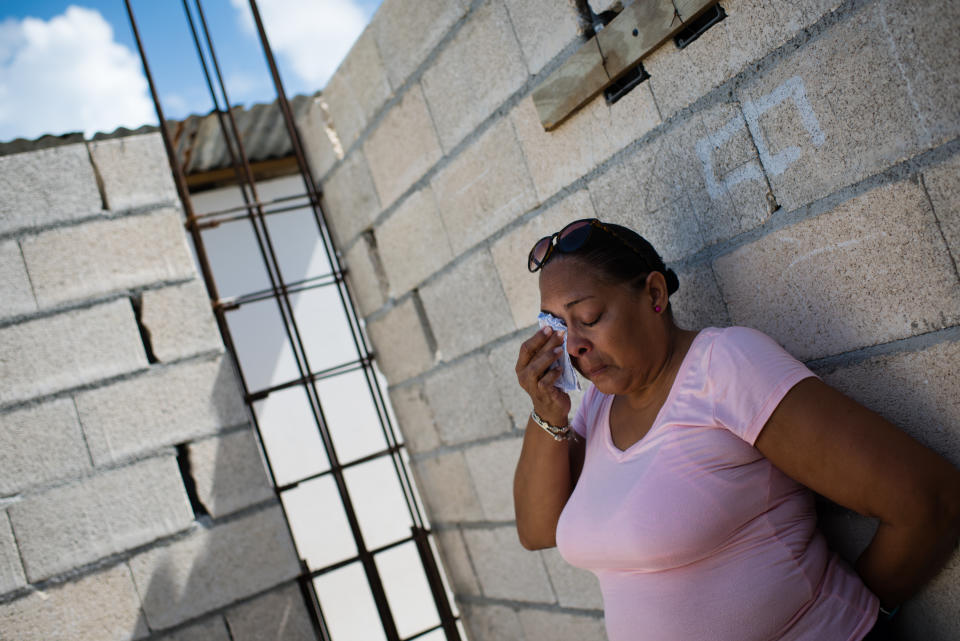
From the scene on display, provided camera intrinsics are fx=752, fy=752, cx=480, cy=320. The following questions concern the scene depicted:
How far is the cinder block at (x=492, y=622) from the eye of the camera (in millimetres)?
3285

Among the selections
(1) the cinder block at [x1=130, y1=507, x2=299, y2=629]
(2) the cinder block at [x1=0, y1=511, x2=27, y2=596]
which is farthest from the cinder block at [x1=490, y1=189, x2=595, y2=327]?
(2) the cinder block at [x1=0, y1=511, x2=27, y2=596]

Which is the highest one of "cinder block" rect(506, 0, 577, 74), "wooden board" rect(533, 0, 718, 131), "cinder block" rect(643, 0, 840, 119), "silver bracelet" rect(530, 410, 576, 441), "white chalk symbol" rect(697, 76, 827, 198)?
"cinder block" rect(506, 0, 577, 74)

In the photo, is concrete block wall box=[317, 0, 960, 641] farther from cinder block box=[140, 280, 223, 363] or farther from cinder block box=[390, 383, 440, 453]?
cinder block box=[140, 280, 223, 363]

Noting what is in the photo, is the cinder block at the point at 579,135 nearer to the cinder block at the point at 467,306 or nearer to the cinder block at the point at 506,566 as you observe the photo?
the cinder block at the point at 467,306

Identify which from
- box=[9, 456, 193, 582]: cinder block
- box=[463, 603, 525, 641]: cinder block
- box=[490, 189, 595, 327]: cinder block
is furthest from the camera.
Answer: box=[463, 603, 525, 641]: cinder block

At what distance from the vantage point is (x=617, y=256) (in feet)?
5.64

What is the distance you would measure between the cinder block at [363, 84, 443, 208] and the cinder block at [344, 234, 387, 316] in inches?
13.4

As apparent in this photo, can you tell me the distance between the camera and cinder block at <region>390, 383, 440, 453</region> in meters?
3.58

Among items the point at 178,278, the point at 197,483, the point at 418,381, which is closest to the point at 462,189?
the point at 418,381

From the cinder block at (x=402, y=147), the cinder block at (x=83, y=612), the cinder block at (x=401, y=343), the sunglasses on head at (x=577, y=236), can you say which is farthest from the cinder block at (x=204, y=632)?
the sunglasses on head at (x=577, y=236)

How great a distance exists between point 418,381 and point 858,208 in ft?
7.77

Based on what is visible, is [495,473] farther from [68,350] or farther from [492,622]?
[68,350]

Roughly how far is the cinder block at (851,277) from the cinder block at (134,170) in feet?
8.72

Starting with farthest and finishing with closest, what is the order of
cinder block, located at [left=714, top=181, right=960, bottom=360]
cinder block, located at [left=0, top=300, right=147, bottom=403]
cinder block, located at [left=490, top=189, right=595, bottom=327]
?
cinder block, located at [left=0, top=300, right=147, bottom=403], cinder block, located at [left=490, top=189, right=595, bottom=327], cinder block, located at [left=714, top=181, right=960, bottom=360]
